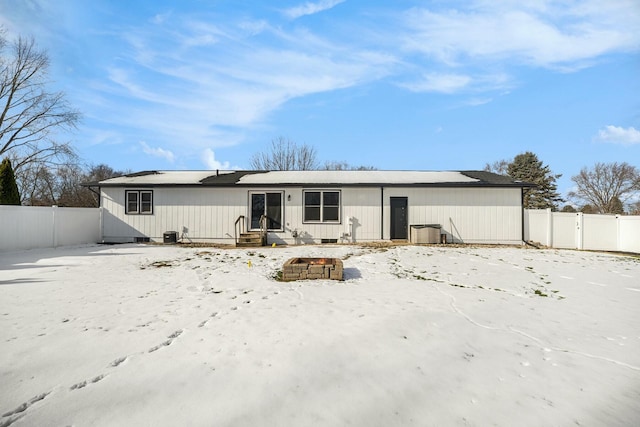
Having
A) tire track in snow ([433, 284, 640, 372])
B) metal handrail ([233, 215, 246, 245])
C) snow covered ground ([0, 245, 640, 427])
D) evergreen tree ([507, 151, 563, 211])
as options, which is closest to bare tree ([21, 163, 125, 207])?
metal handrail ([233, 215, 246, 245])

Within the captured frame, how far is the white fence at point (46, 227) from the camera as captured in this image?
10.7m

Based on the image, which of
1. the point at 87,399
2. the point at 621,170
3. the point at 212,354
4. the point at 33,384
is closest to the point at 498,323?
the point at 212,354

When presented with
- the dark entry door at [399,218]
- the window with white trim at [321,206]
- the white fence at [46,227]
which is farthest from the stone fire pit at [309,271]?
the white fence at [46,227]

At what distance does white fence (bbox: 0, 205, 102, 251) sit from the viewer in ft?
35.0

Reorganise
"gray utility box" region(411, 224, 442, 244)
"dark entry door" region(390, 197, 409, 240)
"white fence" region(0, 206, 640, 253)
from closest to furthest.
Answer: "white fence" region(0, 206, 640, 253)
"gray utility box" region(411, 224, 442, 244)
"dark entry door" region(390, 197, 409, 240)

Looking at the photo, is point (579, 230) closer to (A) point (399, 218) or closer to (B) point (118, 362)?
(A) point (399, 218)

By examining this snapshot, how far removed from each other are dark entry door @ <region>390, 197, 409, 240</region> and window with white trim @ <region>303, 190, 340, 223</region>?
8.25 ft

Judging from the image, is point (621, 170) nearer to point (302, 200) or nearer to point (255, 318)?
point (302, 200)

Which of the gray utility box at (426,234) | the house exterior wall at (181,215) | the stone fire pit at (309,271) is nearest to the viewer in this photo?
the stone fire pit at (309,271)

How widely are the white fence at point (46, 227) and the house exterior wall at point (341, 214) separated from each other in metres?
0.67

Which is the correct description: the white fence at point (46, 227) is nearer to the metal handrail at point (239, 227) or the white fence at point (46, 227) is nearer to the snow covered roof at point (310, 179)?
the snow covered roof at point (310, 179)

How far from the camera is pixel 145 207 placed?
1421cm

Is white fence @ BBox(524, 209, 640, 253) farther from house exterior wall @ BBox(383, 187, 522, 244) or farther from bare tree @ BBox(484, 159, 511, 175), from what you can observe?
bare tree @ BBox(484, 159, 511, 175)

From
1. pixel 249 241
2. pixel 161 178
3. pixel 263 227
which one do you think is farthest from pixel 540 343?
pixel 161 178
